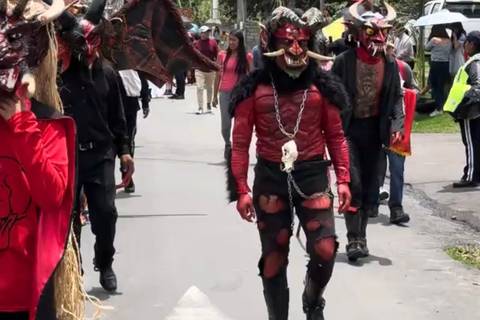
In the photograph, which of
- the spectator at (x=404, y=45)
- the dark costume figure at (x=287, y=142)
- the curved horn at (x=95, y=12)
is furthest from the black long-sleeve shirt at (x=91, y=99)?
the spectator at (x=404, y=45)

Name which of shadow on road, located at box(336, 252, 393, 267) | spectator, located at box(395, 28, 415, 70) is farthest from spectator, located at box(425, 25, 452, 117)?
shadow on road, located at box(336, 252, 393, 267)

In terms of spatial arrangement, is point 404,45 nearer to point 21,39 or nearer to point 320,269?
point 320,269

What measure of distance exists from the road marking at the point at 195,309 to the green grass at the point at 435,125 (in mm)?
10857

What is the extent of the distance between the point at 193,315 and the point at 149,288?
723 millimetres

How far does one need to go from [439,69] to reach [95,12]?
13.9 m

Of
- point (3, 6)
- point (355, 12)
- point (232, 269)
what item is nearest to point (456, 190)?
point (355, 12)

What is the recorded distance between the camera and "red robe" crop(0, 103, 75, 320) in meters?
3.42

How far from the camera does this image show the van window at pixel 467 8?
25.2 metres

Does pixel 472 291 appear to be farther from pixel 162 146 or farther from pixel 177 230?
pixel 162 146

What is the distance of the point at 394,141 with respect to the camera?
25.9 ft

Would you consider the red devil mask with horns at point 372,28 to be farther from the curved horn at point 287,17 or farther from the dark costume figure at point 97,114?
the curved horn at point 287,17

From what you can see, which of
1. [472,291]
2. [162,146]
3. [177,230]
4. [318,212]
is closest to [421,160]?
[162,146]

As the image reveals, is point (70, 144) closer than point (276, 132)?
Yes

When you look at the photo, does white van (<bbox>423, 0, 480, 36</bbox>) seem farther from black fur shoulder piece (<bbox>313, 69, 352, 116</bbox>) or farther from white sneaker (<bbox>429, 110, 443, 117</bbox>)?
black fur shoulder piece (<bbox>313, 69, 352, 116</bbox>)
